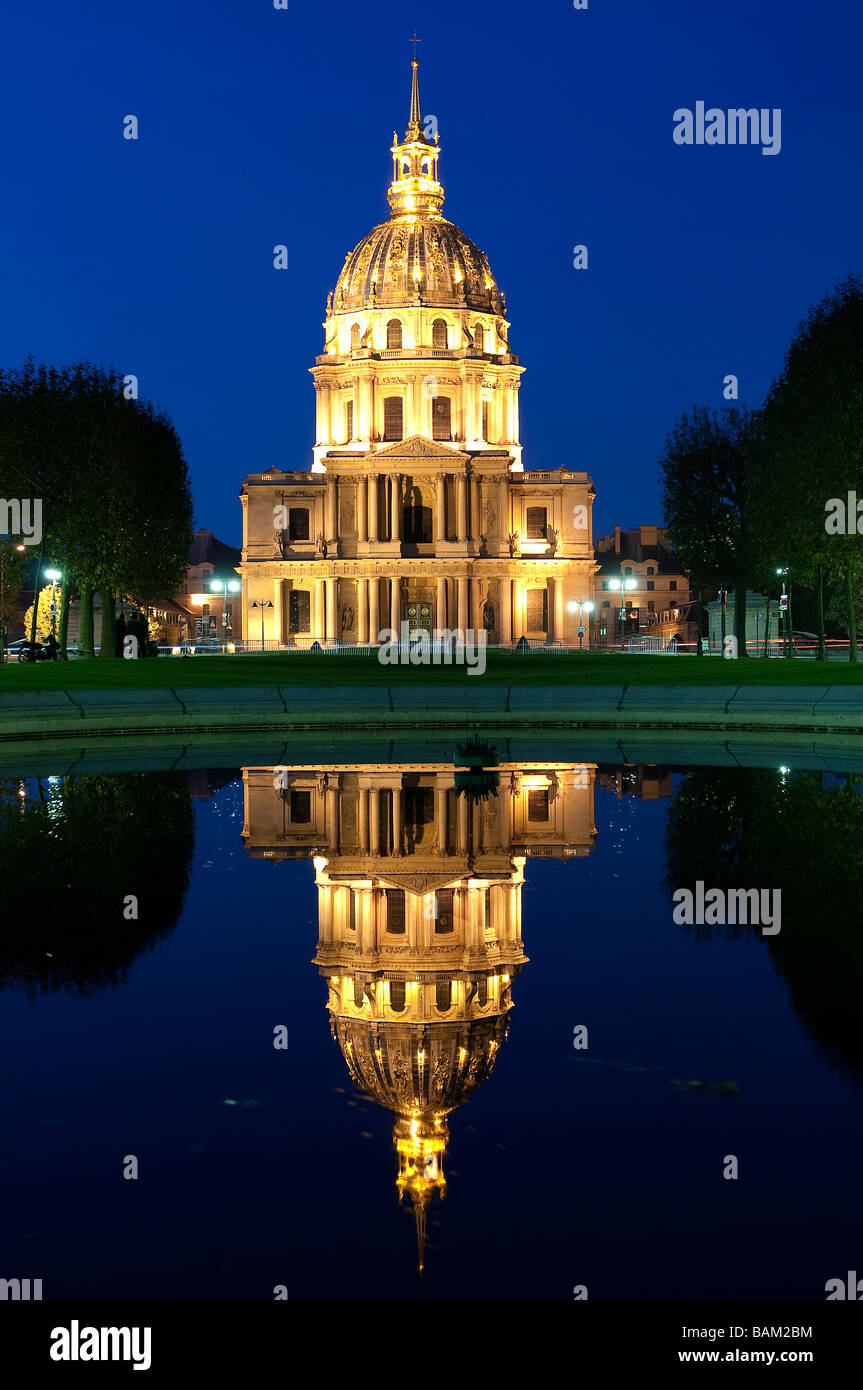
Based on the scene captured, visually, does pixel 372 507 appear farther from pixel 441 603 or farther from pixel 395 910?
pixel 395 910

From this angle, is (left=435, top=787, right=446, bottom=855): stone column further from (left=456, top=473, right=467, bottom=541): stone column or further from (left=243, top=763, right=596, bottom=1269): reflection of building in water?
(left=456, top=473, right=467, bottom=541): stone column

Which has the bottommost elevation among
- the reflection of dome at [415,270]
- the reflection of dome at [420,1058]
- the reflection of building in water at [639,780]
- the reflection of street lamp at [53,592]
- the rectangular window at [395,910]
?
the reflection of dome at [420,1058]

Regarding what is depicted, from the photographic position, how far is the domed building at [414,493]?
106m

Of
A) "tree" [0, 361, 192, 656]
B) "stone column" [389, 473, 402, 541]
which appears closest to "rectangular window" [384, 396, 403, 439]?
"stone column" [389, 473, 402, 541]

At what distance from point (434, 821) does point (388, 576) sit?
88.7 m

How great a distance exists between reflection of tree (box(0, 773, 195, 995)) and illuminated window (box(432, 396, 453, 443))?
97289 millimetres

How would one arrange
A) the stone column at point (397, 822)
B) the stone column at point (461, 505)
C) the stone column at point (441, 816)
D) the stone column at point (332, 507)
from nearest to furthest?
the stone column at point (397, 822)
the stone column at point (441, 816)
the stone column at point (461, 505)
the stone column at point (332, 507)

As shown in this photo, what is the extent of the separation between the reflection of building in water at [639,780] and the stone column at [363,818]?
155 inches

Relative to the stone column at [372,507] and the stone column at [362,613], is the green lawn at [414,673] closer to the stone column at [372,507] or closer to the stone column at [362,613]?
the stone column at [362,613]

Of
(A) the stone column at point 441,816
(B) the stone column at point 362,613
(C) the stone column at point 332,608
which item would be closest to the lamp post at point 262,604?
(C) the stone column at point 332,608

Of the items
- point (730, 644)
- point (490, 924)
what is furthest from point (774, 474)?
point (490, 924)

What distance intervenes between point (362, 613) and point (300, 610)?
24.5 ft

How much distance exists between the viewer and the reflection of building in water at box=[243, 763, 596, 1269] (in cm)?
775

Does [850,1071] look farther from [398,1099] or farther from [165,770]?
[165,770]
